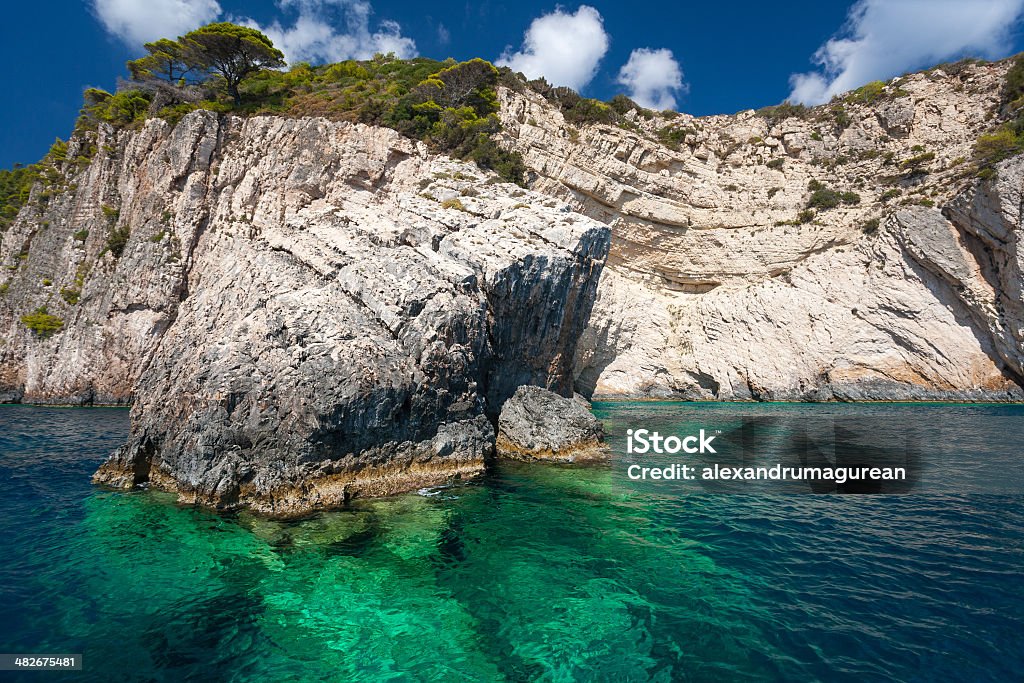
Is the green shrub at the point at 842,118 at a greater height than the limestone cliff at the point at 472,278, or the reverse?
the green shrub at the point at 842,118

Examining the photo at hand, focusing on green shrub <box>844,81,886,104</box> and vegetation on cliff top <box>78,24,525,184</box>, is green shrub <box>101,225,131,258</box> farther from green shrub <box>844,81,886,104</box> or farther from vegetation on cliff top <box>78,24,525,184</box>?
green shrub <box>844,81,886,104</box>

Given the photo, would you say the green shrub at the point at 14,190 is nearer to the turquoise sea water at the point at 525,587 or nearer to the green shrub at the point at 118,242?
the green shrub at the point at 118,242

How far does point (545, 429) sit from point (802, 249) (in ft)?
102

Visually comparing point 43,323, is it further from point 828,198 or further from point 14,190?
point 828,198

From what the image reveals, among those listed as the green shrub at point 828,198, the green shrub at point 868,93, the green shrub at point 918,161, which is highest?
the green shrub at point 868,93

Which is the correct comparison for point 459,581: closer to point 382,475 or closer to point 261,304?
point 382,475

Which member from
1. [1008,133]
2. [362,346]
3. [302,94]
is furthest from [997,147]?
[302,94]

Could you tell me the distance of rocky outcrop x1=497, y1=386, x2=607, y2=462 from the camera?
15.6m

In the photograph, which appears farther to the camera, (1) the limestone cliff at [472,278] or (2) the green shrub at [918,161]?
(2) the green shrub at [918,161]

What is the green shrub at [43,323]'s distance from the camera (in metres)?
29.7

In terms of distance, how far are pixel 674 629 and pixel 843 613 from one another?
7.81 ft

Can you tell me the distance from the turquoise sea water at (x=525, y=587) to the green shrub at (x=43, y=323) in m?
25.6

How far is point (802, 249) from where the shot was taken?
35906 millimetres

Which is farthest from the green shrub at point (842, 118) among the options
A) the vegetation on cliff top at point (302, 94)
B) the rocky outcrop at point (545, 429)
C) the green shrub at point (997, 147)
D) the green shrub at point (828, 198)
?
the rocky outcrop at point (545, 429)
